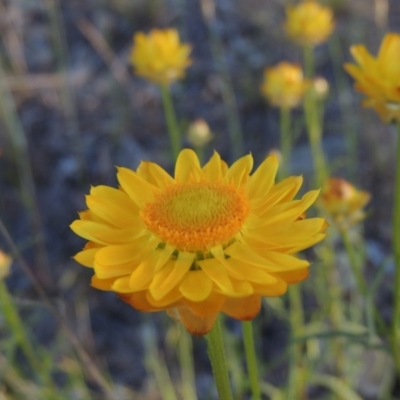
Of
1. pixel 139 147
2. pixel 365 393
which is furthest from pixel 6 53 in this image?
pixel 365 393

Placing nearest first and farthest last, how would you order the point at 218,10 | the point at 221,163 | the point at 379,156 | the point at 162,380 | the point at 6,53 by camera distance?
the point at 221,163 < the point at 162,380 < the point at 379,156 < the point at 6,53 < the point at 218,10

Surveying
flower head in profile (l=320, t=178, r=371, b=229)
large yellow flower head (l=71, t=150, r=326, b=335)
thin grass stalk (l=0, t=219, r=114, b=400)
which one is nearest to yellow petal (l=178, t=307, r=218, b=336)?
large yellow flower head (l=71, t=150, r=326, b=335)

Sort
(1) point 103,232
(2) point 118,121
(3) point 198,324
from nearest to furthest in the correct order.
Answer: (3) point 198,324 < (1) point 103,232 < (2) point 118,121

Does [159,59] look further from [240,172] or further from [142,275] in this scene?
[142,275]

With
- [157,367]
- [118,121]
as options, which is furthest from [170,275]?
[118,121]

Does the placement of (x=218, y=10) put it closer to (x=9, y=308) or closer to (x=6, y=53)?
(x=6, y=53)

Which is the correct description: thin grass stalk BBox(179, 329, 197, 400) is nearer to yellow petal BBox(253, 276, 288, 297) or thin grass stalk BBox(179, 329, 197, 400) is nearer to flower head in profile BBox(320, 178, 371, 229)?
flower head in profile BBox(320, 178, 371, 229)
